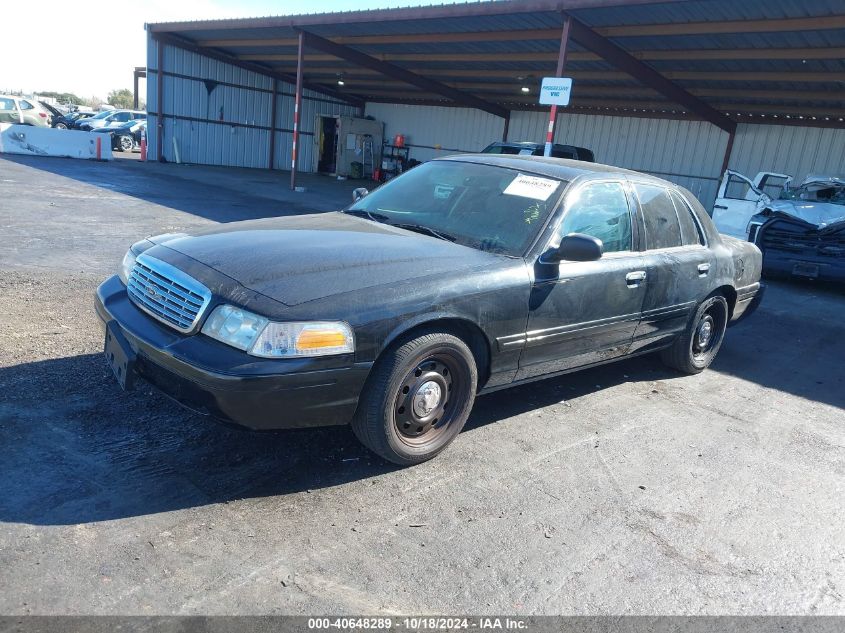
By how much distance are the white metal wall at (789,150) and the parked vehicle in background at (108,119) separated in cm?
2274

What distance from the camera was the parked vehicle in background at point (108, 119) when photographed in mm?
27250

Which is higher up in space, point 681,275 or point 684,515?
point 681,275

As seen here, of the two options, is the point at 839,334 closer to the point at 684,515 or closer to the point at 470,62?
the point at 684,515

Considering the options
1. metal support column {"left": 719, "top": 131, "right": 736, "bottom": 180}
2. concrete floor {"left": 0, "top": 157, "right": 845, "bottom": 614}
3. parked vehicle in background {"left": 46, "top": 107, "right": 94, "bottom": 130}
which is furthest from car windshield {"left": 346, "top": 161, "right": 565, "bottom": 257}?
parked vehicle in background {"left": 46, "top": 107, "right": 94, "bottom": 130}

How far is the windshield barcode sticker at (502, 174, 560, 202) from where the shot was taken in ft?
13.2

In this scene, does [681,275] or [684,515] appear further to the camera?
[681,275]

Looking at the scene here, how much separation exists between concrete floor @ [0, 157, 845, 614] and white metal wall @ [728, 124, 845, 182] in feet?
52.5

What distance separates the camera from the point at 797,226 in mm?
10172

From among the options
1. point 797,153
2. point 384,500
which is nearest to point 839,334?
point 384,500

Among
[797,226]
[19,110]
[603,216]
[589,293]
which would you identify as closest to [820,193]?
[797,226]

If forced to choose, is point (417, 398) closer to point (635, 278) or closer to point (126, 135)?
point (635, 278)

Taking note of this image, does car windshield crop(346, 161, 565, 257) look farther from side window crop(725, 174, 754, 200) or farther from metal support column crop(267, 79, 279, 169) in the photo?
metal support column crop(267, 79, 279, 169)

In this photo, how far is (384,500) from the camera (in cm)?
304

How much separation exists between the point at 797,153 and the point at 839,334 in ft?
44.8
